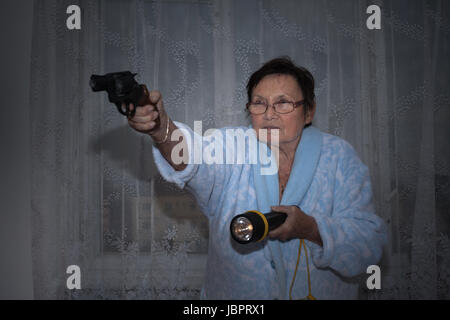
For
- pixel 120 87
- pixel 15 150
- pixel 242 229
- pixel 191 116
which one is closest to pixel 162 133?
pixel 120 87

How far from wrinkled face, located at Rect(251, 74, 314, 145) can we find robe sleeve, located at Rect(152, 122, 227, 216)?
0.12 m

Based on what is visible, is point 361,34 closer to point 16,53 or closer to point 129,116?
point 129,116

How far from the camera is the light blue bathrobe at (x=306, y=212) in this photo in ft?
2.03

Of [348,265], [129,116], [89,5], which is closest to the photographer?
[129,116]

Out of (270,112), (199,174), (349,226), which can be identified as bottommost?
(349,226)

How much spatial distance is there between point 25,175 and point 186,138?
66 cm

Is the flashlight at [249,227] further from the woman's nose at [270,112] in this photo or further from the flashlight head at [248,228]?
the woman's nose at [270,112]

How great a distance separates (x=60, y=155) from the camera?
2.93 ft

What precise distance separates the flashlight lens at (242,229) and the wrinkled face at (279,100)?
24 cm

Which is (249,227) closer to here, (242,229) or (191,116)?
(242,229)

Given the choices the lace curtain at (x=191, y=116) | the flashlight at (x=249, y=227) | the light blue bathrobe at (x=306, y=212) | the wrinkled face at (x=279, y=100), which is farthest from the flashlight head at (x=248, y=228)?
the lace curtain at (x=191, y=116)

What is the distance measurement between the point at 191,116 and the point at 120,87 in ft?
1.39

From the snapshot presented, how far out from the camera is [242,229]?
0.51m
